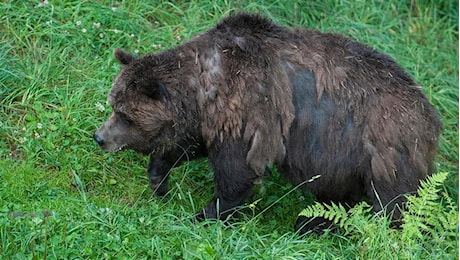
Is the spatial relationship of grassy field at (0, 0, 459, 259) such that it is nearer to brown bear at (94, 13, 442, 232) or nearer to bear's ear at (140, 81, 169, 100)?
brown bear at (94, 13, 442, 232)

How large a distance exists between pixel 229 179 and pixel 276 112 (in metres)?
0.61

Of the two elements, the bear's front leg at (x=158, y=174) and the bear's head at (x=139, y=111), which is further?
the bear's front leg at (x=158, y=174)

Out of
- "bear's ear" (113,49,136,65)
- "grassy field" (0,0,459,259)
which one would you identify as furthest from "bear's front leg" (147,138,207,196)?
"bear's ear" (113,49,136,65)

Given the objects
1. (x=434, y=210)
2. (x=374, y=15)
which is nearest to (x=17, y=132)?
(x=434, y=210)

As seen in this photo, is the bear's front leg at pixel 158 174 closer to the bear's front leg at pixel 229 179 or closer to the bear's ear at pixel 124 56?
the bear's front leg at pixel 229 179

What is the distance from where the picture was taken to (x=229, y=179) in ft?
20.8

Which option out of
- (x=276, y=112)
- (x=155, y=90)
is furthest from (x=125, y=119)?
(x=276, y=112)

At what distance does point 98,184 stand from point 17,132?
83 cm

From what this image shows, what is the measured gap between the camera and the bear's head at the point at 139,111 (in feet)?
20.3

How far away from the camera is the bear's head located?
6191 millimetres

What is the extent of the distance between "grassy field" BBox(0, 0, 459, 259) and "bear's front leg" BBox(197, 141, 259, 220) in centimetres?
15

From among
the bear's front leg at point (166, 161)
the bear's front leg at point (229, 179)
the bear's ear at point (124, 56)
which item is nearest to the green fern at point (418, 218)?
the bear's front leg at point (229, 179)

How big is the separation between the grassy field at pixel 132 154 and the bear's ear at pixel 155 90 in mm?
843

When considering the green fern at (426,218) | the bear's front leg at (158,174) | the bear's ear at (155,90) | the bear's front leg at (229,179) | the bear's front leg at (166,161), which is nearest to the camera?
the green fern at (426,218)
